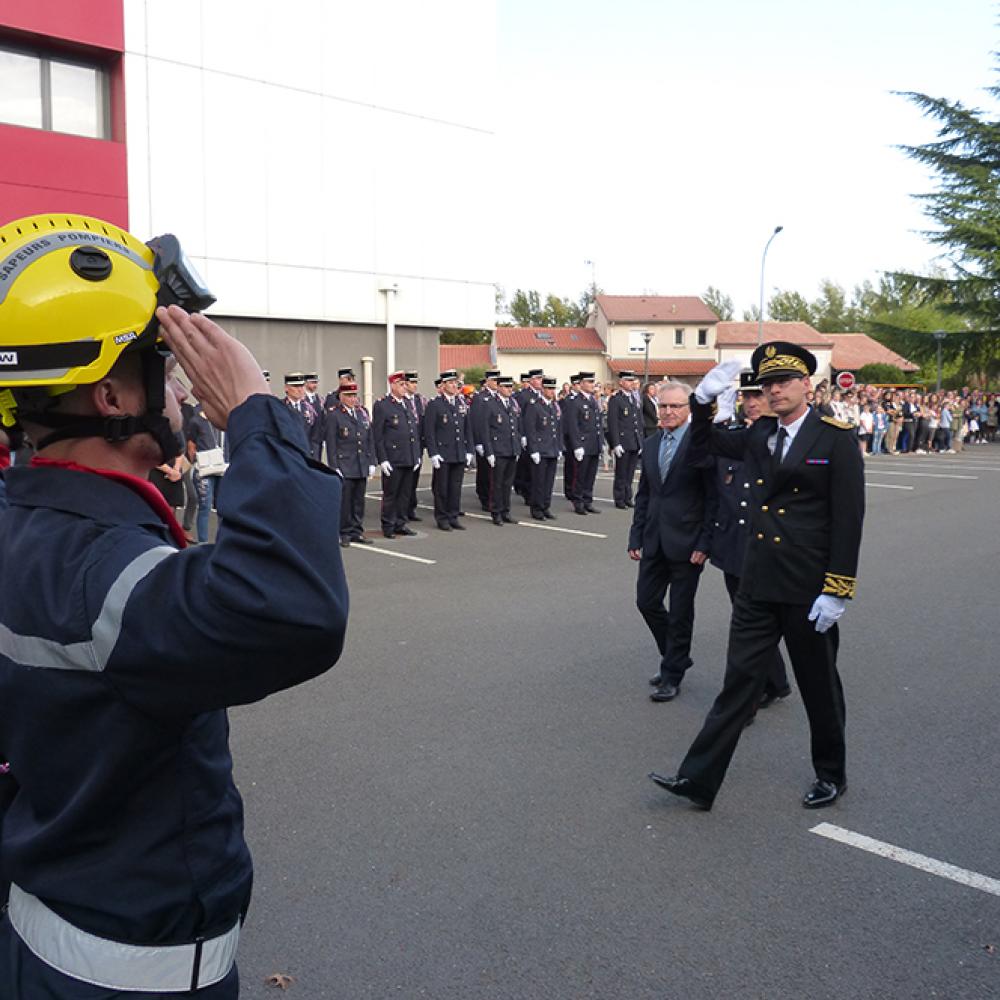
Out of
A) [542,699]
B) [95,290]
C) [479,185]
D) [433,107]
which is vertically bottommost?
[542,699]

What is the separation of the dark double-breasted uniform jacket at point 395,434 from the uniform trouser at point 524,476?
243cm

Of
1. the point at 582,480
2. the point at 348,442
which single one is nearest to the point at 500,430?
the point at 582,480

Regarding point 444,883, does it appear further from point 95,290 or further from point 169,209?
point 169,209

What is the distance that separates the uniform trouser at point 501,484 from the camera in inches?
555

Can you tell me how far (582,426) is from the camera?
610 inches

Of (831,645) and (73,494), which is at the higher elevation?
(73,494)

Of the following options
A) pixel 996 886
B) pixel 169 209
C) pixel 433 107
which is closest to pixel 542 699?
pixel 996 886

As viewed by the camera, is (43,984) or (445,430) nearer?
(43,984)

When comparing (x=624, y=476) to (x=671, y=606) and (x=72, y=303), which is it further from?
(x=72, y=303)

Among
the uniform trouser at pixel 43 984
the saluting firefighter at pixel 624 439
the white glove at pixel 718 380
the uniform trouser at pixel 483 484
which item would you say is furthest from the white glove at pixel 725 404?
the saluting firefighter at pixel 624 439

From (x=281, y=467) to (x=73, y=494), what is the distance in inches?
13.6

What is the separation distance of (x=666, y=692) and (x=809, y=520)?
1844mm

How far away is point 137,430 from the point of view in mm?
1528

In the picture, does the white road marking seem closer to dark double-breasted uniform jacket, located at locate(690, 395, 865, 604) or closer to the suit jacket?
the suit jacket
